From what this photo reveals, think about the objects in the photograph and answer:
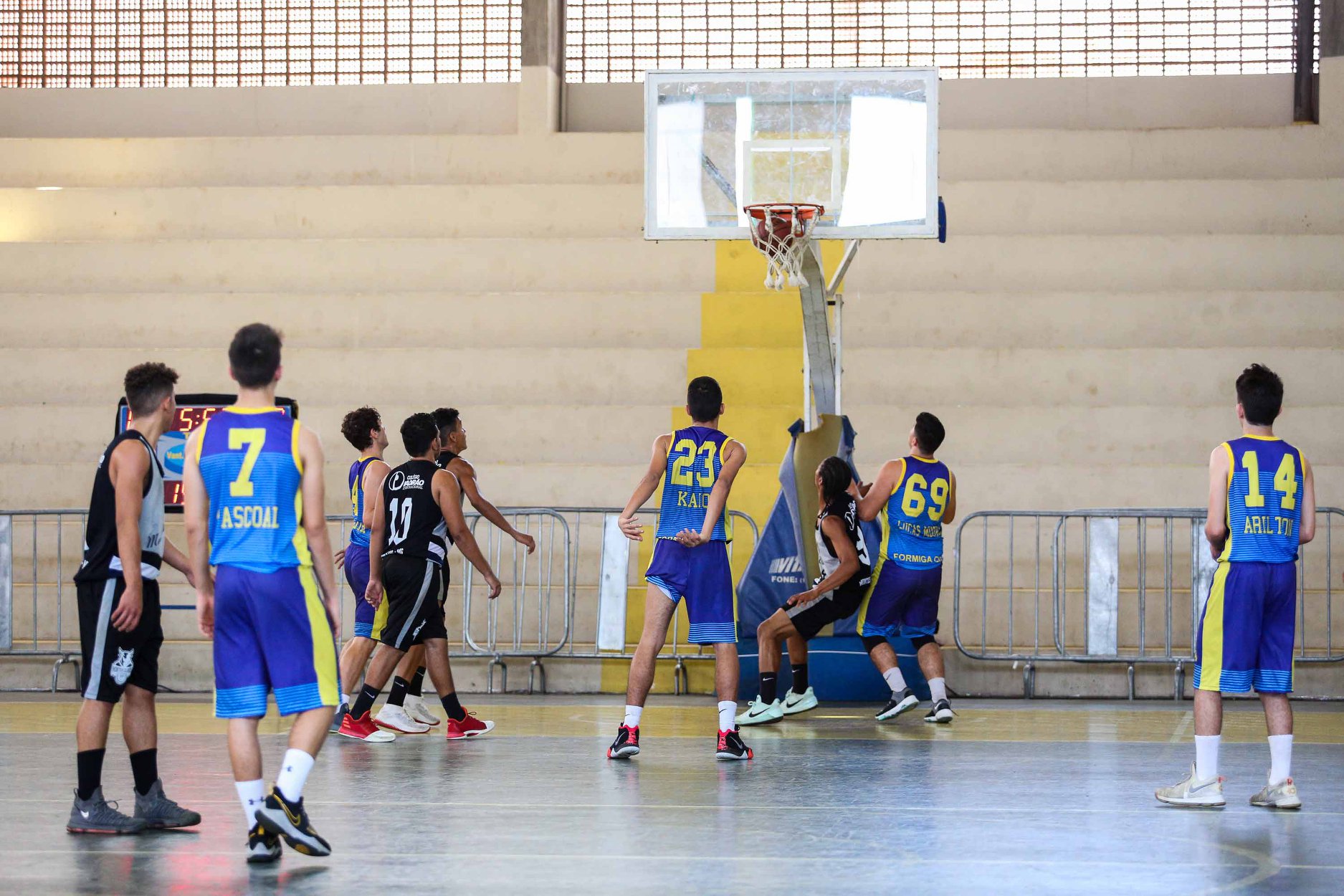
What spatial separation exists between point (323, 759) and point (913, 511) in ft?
14.1

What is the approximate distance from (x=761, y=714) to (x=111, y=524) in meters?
5.08

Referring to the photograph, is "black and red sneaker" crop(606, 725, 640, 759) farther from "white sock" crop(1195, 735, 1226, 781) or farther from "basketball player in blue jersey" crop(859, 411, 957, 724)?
"white sock" crop(1195, 735, 1226, 781)

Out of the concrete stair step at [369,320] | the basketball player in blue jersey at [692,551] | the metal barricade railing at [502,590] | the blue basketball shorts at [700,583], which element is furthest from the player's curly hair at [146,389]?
the concrete stair step at [369,320]

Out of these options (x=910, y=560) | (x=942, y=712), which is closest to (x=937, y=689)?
(x=942, y=712)

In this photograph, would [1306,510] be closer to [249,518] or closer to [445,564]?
[249,518]

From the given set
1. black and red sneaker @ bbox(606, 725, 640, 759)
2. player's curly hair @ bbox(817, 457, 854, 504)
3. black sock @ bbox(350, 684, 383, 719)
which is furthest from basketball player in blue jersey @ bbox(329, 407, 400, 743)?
player's curly hair @ bbox(817, 457, 854, 504)

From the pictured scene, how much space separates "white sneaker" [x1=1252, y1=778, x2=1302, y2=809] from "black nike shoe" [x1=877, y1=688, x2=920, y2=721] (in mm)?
3577

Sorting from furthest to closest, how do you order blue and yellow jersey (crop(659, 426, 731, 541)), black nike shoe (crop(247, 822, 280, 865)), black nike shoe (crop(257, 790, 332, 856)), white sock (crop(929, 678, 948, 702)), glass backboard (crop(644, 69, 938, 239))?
glass backboard (crop(644, 69, 938, 239))
white sock (crop(929, 678, 948, 702))
blue and yellow jersey (crop(659, 426, 731, 541))
black nike shoe (crop(247, 822, 280, 865))
black nike shoe (crop(257, 790, 332, 856))

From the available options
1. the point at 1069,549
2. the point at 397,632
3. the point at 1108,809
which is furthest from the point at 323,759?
the point at 1069,549

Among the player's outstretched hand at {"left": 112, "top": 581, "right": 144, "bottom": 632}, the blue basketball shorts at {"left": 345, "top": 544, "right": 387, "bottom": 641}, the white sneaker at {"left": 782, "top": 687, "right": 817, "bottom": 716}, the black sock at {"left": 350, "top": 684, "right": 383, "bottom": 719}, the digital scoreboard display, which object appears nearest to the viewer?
the player's outstretched hand at {"left": 112, "top": 581, "right": 144, "bottom": 632}

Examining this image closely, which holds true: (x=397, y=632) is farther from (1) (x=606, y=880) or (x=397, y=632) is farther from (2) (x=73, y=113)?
(2) (x=73, y=113)

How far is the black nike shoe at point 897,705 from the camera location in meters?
10.1

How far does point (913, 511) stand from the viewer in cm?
1033

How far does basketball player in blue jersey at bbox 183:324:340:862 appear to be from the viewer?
544cm
